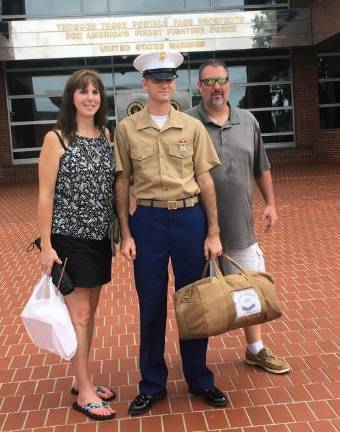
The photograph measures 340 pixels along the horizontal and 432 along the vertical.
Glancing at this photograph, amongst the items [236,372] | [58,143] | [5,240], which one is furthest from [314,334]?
[5,240]

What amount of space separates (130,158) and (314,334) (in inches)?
80.9

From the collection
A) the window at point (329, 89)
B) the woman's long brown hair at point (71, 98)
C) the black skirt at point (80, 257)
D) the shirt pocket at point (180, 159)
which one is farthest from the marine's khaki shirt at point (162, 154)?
the window at point (329, 89)

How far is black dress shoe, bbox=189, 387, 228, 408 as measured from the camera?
3.24 meters

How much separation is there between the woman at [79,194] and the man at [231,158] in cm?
64

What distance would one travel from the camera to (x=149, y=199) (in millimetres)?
3092

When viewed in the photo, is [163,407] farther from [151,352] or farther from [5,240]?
[5,240]

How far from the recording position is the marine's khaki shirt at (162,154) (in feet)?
10.0

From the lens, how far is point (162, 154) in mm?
3049

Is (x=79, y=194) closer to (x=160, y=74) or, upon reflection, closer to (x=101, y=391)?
(x=160, y=74)

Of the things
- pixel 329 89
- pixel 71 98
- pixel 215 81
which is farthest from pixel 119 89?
pixel 71 98

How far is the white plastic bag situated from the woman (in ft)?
0.38

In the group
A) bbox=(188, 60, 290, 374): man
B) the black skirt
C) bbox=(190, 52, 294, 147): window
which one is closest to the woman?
the black skirt

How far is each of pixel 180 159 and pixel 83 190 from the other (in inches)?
21.3

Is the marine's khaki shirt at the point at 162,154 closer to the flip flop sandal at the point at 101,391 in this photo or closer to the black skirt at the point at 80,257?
the black skirt at the point at 80,257
